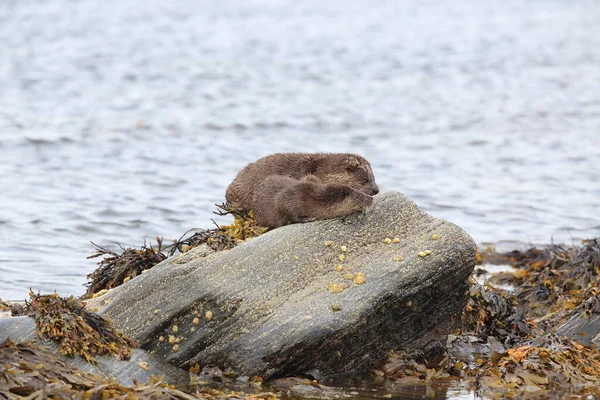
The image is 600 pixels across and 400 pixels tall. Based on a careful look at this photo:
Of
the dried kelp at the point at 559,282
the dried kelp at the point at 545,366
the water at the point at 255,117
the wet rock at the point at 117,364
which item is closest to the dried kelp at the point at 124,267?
the wet rock at the point at 117,364

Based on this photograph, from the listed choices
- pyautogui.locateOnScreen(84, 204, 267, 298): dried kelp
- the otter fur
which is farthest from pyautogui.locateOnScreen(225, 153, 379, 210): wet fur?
pyautogui.locateOnScreen(84, 204, 267, 298): dried kelp

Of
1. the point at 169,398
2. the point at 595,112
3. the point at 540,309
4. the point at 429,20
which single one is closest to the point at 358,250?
the point at 169,398

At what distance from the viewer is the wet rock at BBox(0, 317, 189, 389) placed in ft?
19.1

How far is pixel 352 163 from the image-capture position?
7.26 m

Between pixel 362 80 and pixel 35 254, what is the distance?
16477 millimetres

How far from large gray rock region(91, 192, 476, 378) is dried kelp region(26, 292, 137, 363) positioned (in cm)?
19

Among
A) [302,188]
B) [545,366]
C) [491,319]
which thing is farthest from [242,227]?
[545,366]

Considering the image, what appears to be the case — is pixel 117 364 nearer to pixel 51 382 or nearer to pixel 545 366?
pixel 51 382

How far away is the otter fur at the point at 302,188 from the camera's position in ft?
22.1

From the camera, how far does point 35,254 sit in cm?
1013

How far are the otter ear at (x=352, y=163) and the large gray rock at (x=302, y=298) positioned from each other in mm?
595

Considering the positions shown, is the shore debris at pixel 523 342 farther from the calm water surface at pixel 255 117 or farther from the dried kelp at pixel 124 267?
the calm water surface at pixel 255 117

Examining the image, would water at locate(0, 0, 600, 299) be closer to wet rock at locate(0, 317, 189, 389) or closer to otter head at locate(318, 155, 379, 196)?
wet rock at locate(0, 317, 189, 389)

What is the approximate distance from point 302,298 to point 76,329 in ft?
4.80
